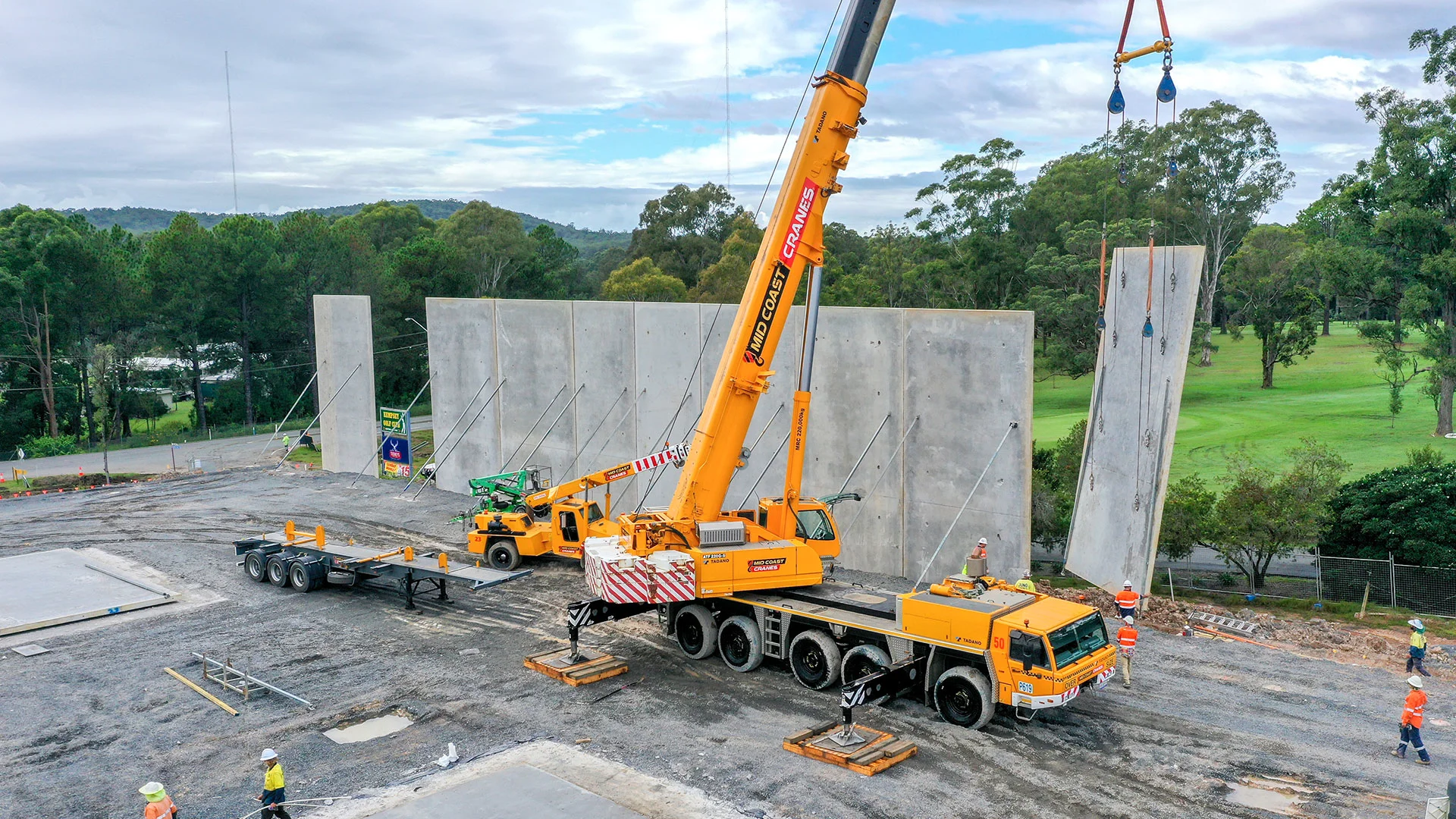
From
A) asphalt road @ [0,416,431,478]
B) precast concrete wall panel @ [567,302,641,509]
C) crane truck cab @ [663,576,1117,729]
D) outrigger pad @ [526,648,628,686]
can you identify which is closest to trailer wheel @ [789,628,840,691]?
crane truck cab @ [663,576,1117,729]

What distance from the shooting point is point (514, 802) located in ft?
41.3

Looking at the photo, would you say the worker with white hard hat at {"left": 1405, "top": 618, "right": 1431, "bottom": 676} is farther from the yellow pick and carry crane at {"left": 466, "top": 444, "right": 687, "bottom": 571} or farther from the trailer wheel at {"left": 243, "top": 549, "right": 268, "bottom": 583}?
the trailer wheel at {"left": 243, "top": 549, "right": 268, "bottom": 583}

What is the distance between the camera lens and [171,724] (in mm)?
15477

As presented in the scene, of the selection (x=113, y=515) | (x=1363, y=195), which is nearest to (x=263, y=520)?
(x=113, y=515)

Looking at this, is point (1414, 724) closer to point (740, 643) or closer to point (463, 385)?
point (740, 643)

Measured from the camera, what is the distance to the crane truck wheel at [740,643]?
17.0 meters

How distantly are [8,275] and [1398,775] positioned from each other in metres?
62.4

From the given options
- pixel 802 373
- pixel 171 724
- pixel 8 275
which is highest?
pixel 8 275

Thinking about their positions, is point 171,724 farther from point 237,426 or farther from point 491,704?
point 237,426

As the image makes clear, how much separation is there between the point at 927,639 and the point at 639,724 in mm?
4331

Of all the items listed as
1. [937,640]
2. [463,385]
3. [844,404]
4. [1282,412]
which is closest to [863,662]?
[937,640]

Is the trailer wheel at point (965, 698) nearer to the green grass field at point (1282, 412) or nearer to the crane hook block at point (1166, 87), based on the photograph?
the crane hook block at point (1166, 87)

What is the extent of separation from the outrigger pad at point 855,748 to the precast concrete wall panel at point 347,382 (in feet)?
91.4

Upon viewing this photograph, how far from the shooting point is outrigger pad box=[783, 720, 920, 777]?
13344 millimetres
